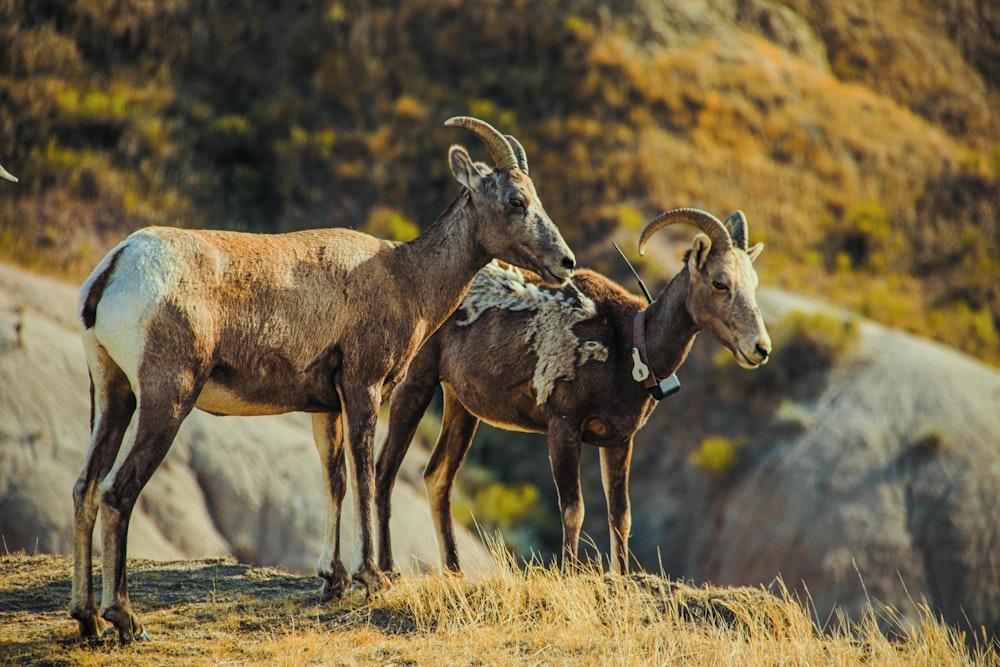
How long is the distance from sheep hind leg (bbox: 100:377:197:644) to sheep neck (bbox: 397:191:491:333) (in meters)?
2.30

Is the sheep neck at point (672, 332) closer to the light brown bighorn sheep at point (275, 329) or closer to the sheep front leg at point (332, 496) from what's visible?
the light brown bighorn sheep at point (275, 329)

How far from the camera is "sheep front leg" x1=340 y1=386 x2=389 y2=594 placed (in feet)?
27.2

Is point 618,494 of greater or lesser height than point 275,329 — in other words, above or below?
below

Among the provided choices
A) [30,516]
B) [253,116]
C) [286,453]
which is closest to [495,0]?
[253,116]

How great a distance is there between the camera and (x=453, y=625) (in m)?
8.14

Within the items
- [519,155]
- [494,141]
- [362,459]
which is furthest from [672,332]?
[362,459]

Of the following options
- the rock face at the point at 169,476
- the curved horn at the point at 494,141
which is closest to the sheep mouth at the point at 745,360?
the curved horn at the point at 494,141

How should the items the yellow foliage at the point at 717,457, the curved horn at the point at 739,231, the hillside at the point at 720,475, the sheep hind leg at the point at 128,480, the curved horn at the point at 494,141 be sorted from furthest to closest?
the yellow foliage at the point at 717,457 < the hillside at the point at 720,475 < the curved horn at the point at 739,231 < the curved horn at the point at 494,141 < the sheep hind leg at the point at 128,480

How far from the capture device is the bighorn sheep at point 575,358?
989 centimetres

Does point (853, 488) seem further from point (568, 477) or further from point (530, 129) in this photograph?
point (530, 129)

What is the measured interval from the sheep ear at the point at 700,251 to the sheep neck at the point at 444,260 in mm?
1960

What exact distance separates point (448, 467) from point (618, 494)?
1772 millimetres

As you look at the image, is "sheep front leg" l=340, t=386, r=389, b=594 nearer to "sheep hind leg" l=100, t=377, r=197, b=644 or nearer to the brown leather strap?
"sheep hind leg" l=100, t=377, r=197, b=644

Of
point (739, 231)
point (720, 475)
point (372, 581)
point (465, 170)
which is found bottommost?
point (720, 475)
